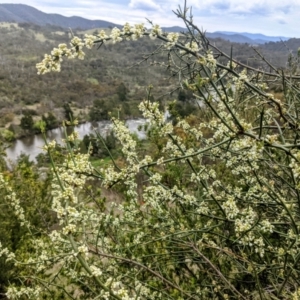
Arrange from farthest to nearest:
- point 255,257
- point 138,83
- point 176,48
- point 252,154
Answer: point 138,83
point 255,257
point 176,48
point 252,154

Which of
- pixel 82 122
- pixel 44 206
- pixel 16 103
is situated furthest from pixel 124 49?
pixel 44 206

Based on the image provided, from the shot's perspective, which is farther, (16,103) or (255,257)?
(16,103)

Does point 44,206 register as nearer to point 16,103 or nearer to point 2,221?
point 2,221

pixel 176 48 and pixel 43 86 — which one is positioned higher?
pixel 176 48

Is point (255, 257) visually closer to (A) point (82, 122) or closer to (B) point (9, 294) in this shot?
(B) point (9, 294)

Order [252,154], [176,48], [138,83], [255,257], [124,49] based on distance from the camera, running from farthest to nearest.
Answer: [124,49] → [138,83] → [255,257] → [176,48] → [252,154]

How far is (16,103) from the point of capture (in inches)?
3142

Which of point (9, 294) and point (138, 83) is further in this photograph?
point (138, 83)

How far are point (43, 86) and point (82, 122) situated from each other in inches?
1336

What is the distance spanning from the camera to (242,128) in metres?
2.00

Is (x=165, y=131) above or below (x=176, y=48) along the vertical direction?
below

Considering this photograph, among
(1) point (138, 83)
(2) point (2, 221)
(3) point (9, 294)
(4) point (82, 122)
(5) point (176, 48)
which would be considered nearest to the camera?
(5) point (176, 48)

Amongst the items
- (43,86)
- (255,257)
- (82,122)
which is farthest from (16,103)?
(255,257)

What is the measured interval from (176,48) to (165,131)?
2.11 feet
